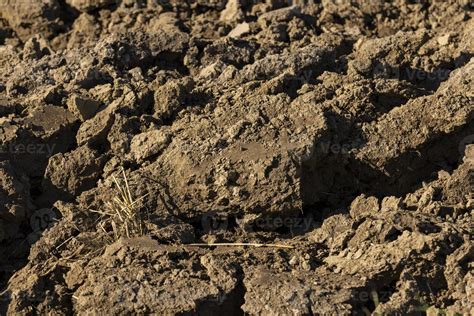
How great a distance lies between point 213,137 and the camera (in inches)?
214

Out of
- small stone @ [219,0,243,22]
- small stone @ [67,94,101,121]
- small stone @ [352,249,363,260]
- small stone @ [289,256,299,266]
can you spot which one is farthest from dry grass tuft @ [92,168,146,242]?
small stone @ [219,0,243,22]

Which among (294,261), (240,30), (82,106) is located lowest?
(294,261)

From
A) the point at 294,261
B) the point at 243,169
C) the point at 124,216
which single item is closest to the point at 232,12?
the point at 243,169

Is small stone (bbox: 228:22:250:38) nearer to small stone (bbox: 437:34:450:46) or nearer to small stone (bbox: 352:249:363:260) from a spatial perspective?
small stone (bbox: 437:34:450:46)

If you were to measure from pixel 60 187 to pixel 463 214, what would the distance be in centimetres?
210

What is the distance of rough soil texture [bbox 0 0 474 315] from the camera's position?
4.86 meters

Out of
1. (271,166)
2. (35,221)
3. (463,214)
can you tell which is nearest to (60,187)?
(35,221)

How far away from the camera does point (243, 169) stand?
5.31 metres

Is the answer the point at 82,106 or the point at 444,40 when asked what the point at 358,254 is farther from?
the point at 444,40

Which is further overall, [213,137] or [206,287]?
[213,137]

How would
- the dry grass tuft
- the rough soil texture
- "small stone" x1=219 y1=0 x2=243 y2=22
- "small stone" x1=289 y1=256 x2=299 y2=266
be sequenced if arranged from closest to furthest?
1. the rough soil texture
2. "small stone" x1=289 y1=256 x2=299 y2=266
3. the dry grass tuft
4. "small stone" x1=219 y1=0 x2=243 y2=22

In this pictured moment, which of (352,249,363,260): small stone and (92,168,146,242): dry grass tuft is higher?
(92,168,146,242): dry grass tuft

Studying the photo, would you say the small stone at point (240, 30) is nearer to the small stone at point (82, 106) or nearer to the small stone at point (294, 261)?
the small stone at point (82, 106)

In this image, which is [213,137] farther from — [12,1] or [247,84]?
[12,1]
